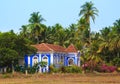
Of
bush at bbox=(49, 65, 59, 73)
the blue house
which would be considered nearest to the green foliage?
bush at bbox=(49, 65, 59, 73)

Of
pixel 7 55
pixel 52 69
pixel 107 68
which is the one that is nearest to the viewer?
pixel 7 55

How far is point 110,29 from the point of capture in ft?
266

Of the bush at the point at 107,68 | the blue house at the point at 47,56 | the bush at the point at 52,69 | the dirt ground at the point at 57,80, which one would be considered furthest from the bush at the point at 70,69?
the dirt ground at the point at 57,80

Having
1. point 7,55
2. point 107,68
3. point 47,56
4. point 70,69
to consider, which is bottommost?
point 70,69

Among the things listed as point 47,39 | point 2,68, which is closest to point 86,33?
point 47,39

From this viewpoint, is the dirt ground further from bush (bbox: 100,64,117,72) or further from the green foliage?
bush (bbox: 100,64,117,72)

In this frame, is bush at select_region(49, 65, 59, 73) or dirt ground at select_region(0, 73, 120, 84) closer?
dirt ground at select_region(0, 73, 120, 84)

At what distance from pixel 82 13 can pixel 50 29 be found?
36.1 ft

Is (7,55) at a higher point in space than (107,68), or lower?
higher

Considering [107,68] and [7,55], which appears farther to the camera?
[107,68]

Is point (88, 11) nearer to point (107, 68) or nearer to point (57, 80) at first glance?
point (107, 68)

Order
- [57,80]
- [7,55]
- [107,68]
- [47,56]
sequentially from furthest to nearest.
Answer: [107,68]
[47,56]
[7,55]
[57,80]

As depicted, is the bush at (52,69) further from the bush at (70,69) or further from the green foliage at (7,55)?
the green foliage at (7,55)

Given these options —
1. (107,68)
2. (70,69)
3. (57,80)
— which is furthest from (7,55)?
(107,68)
